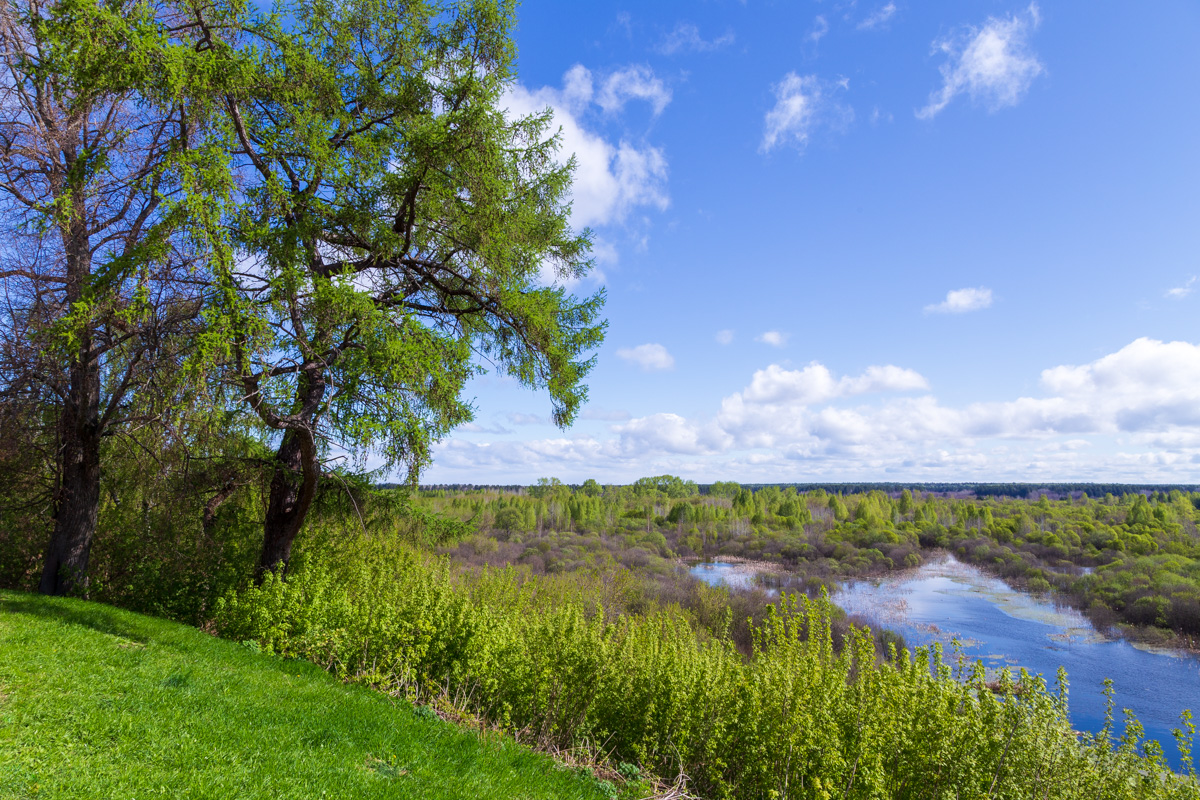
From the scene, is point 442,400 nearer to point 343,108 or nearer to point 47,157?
point 343,108

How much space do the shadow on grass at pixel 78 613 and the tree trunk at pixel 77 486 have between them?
0.77 meters

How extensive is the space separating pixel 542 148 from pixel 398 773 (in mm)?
7990

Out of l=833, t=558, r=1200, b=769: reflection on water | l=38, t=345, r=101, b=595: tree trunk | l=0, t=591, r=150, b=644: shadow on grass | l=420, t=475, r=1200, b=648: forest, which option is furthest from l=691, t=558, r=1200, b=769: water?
l=38, t=345, r=101, b=595: tree trunk

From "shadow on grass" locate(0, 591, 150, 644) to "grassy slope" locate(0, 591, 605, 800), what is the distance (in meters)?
0.51

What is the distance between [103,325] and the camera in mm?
7371

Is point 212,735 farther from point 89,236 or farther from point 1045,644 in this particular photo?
point 1045,644

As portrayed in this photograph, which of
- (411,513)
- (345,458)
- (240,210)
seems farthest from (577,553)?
(240,210)

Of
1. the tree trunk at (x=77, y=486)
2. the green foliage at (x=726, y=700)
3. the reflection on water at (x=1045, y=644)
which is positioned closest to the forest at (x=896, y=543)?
the reflection on water at (x=1045, y=644)

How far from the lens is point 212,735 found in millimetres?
4035

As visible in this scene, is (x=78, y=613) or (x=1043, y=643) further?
(x=1043, y=643)

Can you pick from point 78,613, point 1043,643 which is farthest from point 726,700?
point 1043,643

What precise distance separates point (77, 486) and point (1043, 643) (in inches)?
1244

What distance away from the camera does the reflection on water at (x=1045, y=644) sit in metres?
16.6

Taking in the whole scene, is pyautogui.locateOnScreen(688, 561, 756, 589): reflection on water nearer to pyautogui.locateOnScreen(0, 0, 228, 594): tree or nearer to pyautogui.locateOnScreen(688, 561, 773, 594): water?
pyautogui.locateOnScreen(688, 561, 773, 594): water
